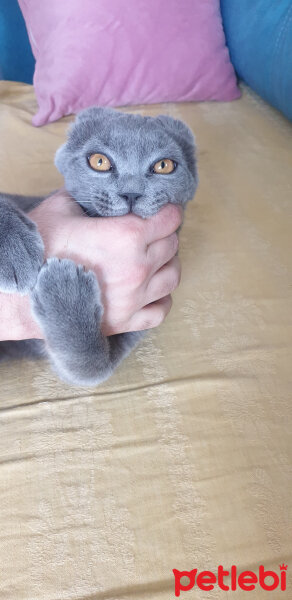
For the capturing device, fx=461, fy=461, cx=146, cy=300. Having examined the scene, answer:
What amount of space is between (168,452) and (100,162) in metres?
0.46

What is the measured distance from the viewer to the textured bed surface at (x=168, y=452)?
565mm

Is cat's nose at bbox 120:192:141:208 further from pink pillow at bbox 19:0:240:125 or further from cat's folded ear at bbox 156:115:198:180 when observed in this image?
pink pillow at bbox 19:0:240:125

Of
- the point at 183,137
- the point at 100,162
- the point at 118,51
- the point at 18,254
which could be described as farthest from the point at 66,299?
the point at 118,51

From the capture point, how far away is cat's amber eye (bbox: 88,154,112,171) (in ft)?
2.43

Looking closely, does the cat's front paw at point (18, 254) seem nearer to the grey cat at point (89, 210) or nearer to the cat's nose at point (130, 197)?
the grey cat at point (89, 210)

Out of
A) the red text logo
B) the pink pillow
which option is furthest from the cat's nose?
the pink pillow

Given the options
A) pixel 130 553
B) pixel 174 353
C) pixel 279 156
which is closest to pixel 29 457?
pixel 130 553

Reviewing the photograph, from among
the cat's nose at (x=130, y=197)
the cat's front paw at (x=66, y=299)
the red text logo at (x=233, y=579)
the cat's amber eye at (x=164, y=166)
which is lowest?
the red text logo at (x=233, y=579)

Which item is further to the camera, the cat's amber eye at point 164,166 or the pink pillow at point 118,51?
the pink pillow at point 118,51

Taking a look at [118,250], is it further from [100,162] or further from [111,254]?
[100,162]

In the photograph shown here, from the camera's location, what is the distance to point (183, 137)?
84 centimetres

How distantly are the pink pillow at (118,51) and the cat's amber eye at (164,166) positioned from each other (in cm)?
90

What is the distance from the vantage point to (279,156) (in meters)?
1.38

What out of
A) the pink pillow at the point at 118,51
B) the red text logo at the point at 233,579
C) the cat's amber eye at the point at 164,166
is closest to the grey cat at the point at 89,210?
the cat's amber eye at the point at 164,166
